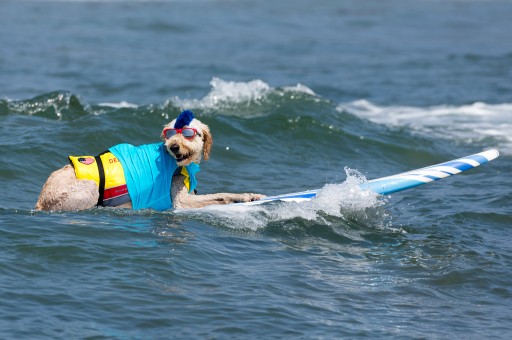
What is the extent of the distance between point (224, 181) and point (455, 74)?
41.8ft

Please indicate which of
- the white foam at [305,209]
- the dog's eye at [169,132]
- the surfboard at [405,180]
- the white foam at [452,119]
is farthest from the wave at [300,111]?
the dog's eye at [169,132]

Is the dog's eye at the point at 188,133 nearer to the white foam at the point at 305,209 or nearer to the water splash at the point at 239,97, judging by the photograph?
the white foam at the point at 305,209

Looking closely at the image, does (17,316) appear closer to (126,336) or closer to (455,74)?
(126,336)

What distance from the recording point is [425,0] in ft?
142

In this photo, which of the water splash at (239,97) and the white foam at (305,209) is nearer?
the white foam at (305,209)

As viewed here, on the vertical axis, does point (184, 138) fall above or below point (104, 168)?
above

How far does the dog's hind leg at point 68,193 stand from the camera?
9.02 metres

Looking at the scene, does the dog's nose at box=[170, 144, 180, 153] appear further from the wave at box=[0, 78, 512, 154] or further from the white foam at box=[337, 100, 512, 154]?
the white foam at box=[337, 100, 512, 154]

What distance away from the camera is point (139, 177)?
30.5 feet

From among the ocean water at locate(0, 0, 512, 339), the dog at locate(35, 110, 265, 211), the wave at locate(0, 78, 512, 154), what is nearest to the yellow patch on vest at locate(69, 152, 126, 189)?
the dog at locate(35, 110, 265, 211)

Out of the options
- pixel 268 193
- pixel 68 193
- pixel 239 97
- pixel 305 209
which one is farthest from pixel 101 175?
pixel 239 97

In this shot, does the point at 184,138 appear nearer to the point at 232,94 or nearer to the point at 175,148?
the point at 175,148

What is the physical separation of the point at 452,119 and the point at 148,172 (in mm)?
10384

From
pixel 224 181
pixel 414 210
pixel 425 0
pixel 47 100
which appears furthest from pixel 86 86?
pixel 425 0
